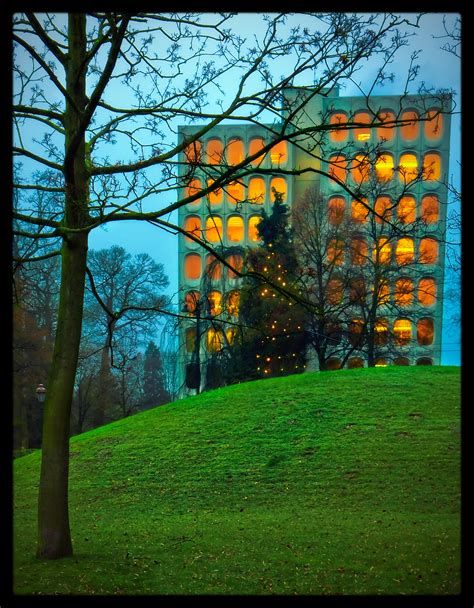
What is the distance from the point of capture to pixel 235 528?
13.0 meters

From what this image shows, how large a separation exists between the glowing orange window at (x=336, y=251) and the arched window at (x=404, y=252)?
252cm

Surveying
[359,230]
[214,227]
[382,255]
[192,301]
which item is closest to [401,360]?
[382,255]

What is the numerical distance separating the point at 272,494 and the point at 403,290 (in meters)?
19.2

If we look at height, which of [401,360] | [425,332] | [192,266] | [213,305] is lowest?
[401,360]

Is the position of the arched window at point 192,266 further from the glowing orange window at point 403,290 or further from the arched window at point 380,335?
the glowing orange window at point 403,290

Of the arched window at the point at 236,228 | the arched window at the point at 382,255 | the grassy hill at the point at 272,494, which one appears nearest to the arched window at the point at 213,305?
the grassy hill at the point at 272,494

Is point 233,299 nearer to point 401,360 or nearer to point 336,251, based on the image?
point 336,251

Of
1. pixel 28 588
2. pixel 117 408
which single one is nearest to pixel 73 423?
pixel 117 408

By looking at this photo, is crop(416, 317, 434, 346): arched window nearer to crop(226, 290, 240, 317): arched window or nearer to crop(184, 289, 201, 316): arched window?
crop(226, 290, 240, 317): arched window

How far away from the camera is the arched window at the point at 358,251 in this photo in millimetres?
34750

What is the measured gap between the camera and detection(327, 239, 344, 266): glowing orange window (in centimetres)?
3391

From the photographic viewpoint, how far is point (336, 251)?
3438 centimetres

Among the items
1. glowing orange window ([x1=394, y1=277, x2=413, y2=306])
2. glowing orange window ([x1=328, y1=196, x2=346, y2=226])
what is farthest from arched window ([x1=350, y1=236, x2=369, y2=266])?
glowing orange window ([x1=394, y1=277, x2=413, y2=306])

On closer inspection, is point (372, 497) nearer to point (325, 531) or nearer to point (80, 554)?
point (325, 531)
